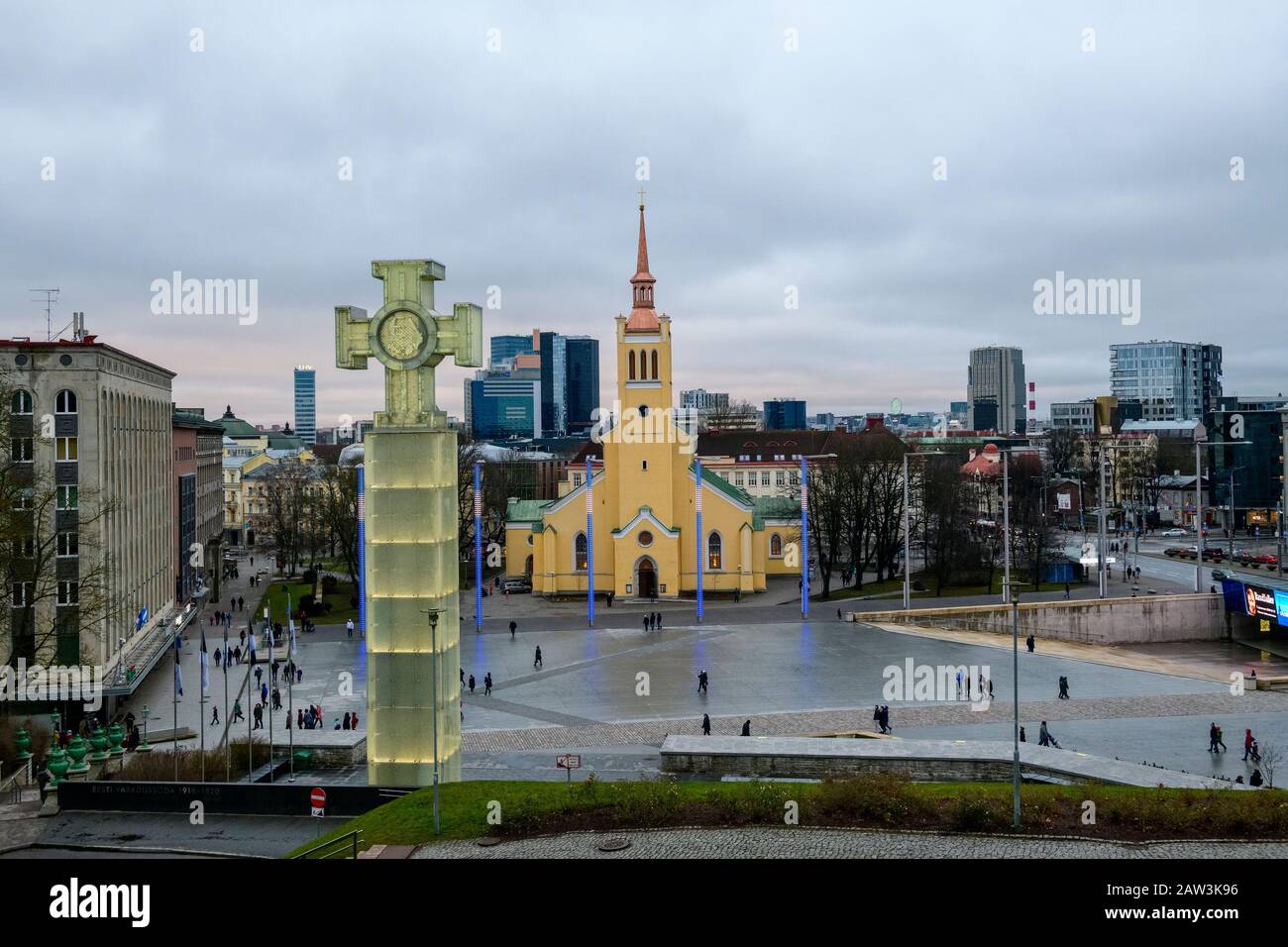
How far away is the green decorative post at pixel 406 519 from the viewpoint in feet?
80.6

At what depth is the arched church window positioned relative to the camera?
71375mm

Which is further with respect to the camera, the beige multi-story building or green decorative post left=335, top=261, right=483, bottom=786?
the beige multi-story building

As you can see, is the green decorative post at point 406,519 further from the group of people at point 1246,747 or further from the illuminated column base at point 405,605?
the group of people at point 1246,747

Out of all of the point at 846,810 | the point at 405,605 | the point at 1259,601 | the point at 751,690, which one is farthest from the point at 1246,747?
the point at 1259,601

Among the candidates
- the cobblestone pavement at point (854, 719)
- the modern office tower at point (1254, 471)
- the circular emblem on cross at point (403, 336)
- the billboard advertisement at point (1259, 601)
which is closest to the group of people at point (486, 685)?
the cobblestone pavement at point (854, 719)

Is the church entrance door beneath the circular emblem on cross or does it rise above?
beneath

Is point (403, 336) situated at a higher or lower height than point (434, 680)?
higher

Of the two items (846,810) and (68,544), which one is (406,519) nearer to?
(846,810)

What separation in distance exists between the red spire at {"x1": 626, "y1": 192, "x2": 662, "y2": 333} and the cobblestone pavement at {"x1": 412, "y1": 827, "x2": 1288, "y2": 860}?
5147 cm

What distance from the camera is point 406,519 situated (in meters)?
24.8

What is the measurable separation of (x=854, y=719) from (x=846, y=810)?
641 inches

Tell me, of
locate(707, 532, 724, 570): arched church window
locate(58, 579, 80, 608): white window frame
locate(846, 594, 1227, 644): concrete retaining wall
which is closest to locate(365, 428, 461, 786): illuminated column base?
locate(58, 579, 80, 608): white window frame

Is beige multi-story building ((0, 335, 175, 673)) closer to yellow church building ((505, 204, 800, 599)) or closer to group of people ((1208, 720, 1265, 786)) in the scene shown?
yellow church building ((505, 204, 800, 599))
